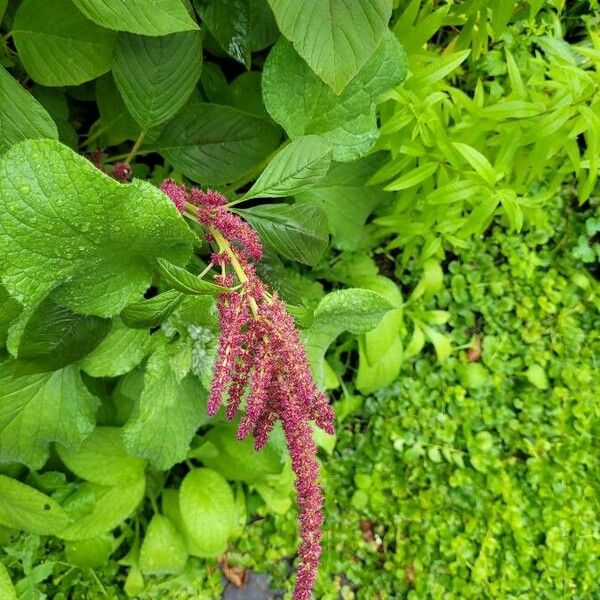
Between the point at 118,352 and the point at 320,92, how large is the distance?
22.3 inches

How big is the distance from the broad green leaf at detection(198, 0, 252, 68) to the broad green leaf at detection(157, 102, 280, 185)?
12 cm

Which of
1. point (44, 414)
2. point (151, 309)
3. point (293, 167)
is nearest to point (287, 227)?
point (293, 167)

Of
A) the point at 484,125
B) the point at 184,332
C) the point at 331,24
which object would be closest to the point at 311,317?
the point at 184,332

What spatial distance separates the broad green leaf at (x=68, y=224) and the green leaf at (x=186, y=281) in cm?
6

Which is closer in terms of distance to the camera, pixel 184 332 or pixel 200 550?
pixel 184 332

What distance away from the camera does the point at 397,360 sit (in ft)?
5.92

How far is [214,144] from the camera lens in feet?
4.01

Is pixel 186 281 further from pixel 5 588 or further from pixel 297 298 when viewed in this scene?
pixel 5 588

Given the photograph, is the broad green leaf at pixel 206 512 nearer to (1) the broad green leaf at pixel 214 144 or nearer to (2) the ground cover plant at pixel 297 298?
(2) the ground cover plant at pixel 297 298

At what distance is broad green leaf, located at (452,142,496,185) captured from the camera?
1261 millimetres

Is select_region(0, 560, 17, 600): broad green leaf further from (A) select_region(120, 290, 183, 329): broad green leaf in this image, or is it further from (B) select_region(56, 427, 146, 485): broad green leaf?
(A) select_region(120, 290, 183, 329): broad green leaf

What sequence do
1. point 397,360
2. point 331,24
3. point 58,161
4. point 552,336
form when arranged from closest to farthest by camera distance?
1. point 58,161
2. point 331,24
3. point 397,360
4. point 552,336

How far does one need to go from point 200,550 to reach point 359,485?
0.52 m

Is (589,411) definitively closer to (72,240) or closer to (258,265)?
(258,265)
